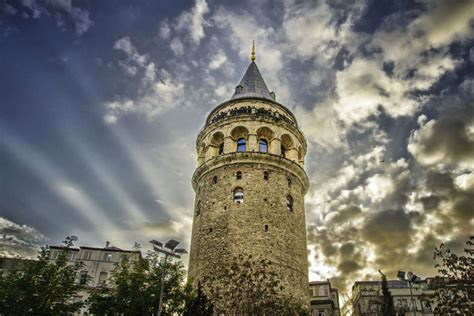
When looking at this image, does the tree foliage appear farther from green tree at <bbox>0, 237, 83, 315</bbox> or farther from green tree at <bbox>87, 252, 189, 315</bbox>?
green tree at <bbox>0, 237, 83, 315</bbox>

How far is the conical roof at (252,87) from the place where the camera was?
32.2 meters

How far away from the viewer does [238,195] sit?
2616cm

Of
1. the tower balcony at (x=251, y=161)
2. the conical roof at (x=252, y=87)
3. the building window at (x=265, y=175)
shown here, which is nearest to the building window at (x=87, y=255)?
the tower balcony at (x=251, y=161)

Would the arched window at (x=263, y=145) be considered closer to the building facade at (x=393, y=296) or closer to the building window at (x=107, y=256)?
the building window at (x=107, y=256)

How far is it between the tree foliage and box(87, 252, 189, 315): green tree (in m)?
2.32

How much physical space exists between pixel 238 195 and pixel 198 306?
7.45 m

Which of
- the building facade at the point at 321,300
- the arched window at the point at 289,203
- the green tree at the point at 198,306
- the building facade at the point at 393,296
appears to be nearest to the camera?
the green tree at the point at 198,306

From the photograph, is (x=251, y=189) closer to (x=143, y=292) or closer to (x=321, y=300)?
(x=143, y=292)

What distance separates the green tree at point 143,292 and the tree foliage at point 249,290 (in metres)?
2.32

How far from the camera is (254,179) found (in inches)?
1044

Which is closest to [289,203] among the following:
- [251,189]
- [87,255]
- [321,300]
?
[251,189]

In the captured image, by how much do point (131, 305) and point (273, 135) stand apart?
15.5 meters

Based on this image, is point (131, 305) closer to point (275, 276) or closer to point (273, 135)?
point (275, 276)

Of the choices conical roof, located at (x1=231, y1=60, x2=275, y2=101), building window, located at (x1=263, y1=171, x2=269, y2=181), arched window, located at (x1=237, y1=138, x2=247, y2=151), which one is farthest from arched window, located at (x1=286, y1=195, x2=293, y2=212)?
conical roof, located at (x1=231, y1=60, x2=275, y2=101)
